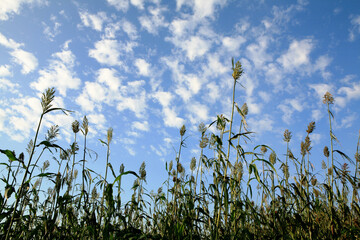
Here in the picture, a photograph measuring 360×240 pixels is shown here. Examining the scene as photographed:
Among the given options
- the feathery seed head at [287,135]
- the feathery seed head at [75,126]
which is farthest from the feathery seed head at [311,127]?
the feathery seed head at [75,126]

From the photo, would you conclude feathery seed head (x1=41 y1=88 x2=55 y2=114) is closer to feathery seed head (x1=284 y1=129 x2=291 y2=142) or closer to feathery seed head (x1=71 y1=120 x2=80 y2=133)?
feathery seed head (x1=71 y1=120 x2=80 y2=133)

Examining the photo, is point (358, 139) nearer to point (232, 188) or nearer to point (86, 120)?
point (232, 188)

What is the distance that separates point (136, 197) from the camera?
4.60 meters

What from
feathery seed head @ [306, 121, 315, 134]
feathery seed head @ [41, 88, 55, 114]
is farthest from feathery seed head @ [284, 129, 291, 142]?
feathery seed head @ [41, 88, 55, 114]

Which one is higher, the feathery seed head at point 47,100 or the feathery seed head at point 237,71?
the feathery seed head at point 237,71

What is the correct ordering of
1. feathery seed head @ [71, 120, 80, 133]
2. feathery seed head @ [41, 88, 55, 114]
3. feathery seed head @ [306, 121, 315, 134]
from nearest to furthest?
feathery seed head @ [41, 88, 55, 114], feathery seed head @ [71, 120, 80, 133], feathery seed head @ [306, 121, 315, 134]

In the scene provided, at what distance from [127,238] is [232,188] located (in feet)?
4.10

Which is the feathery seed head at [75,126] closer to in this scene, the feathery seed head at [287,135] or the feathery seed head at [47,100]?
the feathery seed head at [47,100]

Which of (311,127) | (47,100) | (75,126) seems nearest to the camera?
(47,100)

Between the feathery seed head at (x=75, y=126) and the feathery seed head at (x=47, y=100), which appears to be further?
the feathery seed head at (x=75, y=126)

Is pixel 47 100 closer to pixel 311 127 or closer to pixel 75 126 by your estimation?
pixel 75 126

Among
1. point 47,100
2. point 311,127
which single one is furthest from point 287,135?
point 47,100

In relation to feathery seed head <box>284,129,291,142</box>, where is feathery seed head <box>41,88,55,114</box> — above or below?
below

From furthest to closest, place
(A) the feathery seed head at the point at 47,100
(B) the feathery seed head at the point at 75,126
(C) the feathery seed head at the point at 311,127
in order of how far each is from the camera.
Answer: (C) the feathery seed head at the point at 311,127
(B) the feathery seed head at the point at 75,126
(A) the feathery seed head at the point at 47,100
